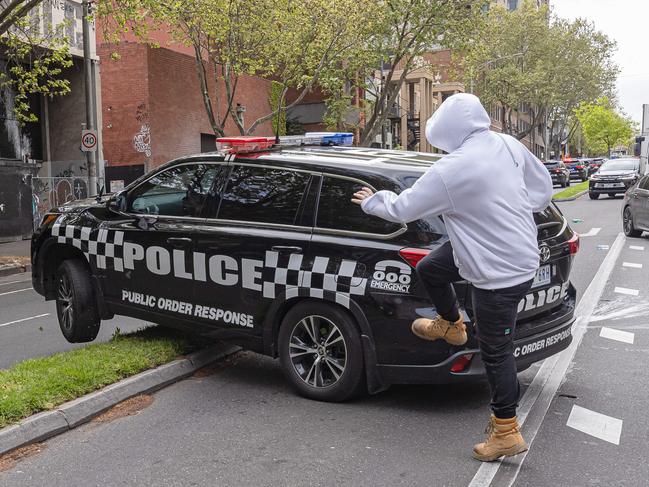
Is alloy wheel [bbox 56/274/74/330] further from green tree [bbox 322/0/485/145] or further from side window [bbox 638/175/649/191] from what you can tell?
green tree [bbox 322/0/485/145]

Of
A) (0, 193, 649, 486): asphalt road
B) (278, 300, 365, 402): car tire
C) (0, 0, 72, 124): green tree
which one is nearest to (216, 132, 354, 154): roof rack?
(278, 300, 365, 402): car tire

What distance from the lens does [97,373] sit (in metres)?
5.30

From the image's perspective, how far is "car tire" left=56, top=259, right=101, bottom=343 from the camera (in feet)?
21.6

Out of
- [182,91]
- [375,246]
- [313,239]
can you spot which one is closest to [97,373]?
[313,239]

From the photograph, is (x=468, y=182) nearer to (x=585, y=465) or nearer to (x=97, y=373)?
(x=585, y=465)

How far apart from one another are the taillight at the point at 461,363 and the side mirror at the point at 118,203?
128 inches

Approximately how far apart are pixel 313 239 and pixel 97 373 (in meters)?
1.81

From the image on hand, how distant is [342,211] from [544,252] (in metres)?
1.39

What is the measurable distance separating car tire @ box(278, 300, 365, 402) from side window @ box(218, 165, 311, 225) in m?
0.71

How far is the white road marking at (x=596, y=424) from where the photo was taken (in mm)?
4543

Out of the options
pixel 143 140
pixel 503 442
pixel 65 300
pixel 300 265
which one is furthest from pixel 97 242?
pixel 143 140

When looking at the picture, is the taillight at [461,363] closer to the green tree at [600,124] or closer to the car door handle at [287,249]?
the car door handle at [287,249]

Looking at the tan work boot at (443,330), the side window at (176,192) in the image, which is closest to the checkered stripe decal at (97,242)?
the side window at (176,192)

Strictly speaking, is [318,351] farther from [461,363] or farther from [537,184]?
[537,184]
